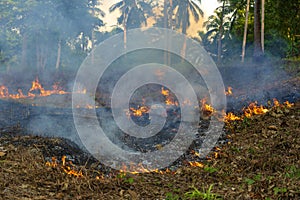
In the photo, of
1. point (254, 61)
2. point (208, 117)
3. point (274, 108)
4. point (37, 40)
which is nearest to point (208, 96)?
point (208, 117)

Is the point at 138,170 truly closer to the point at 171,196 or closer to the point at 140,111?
the point at 171,196

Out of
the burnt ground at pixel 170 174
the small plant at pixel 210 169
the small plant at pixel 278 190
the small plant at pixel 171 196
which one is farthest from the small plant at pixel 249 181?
the small plant at pixel 171 196

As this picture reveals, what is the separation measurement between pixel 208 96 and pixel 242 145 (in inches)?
219

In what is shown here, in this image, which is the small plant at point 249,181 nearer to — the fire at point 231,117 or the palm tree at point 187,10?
the fire at point 231,117

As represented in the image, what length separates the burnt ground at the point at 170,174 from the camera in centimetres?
420

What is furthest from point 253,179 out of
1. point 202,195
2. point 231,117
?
point 231,117

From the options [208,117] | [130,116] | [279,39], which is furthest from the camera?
[279,39]

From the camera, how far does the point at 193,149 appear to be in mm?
7340

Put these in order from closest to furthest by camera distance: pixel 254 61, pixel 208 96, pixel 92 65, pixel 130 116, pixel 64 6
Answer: pixel 130 116, pixel 208 96, pixel 254 61, pixel 64 6, pixel 92 65

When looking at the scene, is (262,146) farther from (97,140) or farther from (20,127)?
(20,127)

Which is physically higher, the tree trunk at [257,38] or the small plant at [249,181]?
the tree trunk at [257,38]

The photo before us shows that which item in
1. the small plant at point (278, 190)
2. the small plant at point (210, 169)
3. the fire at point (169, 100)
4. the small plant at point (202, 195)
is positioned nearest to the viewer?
the small plant at point (202, 195)

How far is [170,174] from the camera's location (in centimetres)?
562

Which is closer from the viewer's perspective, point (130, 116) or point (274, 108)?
point (274, 108)
